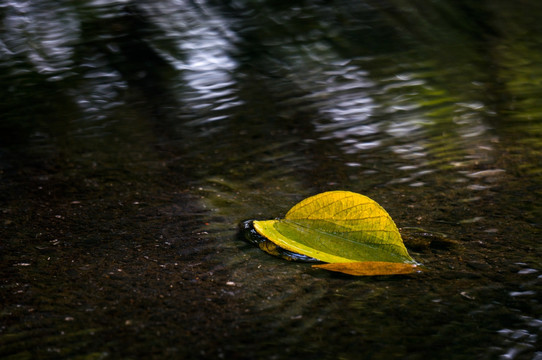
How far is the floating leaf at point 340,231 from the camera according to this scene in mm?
900

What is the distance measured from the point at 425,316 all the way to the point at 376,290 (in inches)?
3.4

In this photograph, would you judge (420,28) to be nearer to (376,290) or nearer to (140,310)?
(376,290)

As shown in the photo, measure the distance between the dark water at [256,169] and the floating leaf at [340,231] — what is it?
0.14 ft

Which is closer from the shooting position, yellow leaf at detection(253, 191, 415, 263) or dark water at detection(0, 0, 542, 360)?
dark water at detection(0, 0, 542, 360)

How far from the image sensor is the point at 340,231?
0.97 metres

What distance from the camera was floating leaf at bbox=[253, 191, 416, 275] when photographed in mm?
900

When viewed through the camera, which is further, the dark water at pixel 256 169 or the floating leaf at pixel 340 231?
the floating leaf at pixel 340 231

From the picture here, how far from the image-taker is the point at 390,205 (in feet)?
3.84

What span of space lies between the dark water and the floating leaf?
42 millimetres

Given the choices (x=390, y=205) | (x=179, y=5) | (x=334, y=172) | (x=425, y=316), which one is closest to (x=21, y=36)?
(x=179, y=5)

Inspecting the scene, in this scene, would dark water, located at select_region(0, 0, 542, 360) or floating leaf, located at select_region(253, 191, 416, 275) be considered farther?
floating leaf, located at select_region(253, 191, 416, 275)


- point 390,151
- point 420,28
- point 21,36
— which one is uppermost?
point 21,36

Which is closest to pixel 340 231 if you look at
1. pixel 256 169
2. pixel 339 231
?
pixel 339 231

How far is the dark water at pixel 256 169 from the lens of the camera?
744 mm
